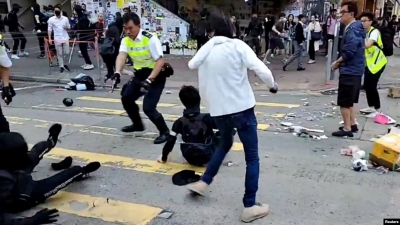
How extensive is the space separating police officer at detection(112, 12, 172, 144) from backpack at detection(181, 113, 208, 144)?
2.76 ft

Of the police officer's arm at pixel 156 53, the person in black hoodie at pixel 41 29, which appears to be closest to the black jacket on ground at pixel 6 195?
the police officer's arm at pixel 156 53

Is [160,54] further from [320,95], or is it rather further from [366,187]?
[320,95]

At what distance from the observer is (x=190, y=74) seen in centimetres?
1345

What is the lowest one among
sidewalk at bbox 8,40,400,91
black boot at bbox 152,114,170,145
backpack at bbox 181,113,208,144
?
sidewalk at bbox 8,40,400,91

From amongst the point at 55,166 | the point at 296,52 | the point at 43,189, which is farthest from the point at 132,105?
the point at 296,52

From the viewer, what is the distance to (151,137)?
6.66 meters

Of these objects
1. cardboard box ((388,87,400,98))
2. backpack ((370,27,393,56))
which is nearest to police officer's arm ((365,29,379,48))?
backpack ((370,27,393,56))

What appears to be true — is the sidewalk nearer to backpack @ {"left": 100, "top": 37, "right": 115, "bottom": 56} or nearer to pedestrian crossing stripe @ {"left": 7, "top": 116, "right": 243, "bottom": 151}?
backpack @ {"left": 100, "top": 37, "right": 115, "bottom": 56}

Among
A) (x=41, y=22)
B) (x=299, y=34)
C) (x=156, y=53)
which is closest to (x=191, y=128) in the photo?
(x=156, y=53)

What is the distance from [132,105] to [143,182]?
1.83 meters

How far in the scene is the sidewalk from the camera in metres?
11.5

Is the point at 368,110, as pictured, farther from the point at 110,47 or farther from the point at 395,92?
the point at 110,47

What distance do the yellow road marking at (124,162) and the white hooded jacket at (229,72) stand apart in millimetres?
1573

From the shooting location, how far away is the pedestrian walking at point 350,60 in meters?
6.01
